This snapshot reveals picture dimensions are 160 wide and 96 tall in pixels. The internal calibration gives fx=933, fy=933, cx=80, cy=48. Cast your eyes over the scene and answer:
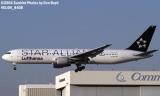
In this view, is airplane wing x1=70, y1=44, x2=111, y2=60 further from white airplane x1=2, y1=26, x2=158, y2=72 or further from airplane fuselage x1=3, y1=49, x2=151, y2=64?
airplane fuselage x1=3, y1=49, x2=151, y2=64

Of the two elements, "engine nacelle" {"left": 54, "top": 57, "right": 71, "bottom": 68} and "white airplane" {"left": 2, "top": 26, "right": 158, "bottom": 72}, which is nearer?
"engine nacelle" {"left": 54, "top": 57, "right": 71, "bottom": 68}

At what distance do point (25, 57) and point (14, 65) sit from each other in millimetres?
2728

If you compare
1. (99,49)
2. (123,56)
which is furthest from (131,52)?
(99,49)

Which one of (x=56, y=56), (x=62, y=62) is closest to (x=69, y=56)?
(x=56, y=56)

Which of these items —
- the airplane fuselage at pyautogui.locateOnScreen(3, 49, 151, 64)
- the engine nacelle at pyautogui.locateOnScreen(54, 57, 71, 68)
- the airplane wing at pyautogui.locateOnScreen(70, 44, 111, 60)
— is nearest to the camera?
the engine nacelle at pyautogui.locateOnScreen(54, 57, 71, 68)

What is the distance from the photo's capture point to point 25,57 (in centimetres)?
18638

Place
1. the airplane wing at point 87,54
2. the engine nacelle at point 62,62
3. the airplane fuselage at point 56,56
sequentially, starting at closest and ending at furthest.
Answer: the engine nacelle at point 62,62 → the airplane wing at point 87,54 → the airplane fuselage at point 56,56

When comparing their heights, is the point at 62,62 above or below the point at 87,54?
below

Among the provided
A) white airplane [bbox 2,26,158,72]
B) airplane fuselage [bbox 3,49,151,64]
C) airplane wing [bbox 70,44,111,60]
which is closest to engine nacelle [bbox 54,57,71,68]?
white airplane [bbox 2,26,158,72]

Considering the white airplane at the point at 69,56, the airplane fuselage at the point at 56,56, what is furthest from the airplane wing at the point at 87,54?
the airplane fuselage at the point at 56,56

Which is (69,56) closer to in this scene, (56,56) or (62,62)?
(56,56)

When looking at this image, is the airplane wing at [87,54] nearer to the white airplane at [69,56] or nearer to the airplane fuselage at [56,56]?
the white airplane at [69,56]

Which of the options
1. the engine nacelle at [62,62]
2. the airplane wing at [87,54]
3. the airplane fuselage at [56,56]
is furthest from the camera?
the airplane fuselage at [56,56]

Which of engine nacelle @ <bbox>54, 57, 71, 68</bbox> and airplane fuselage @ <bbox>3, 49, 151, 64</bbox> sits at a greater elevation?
airplane fuselage @ <bbox>3, 49, 151, 64</bbox>
